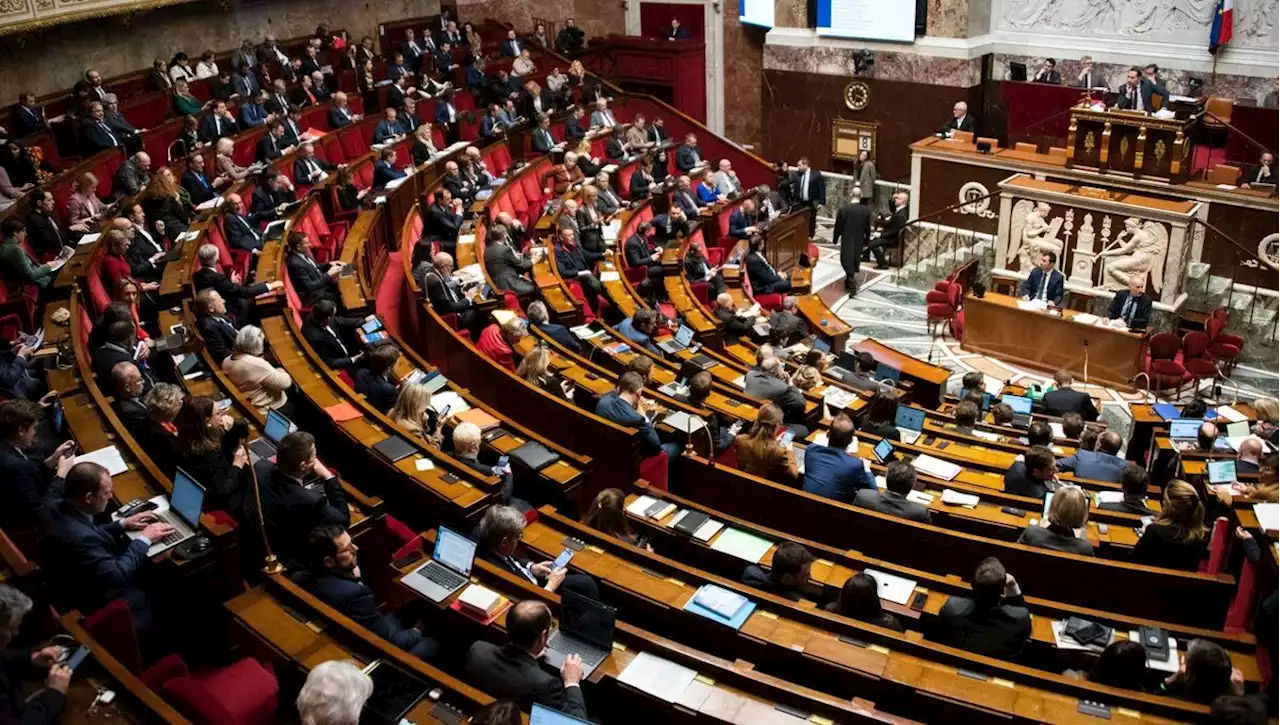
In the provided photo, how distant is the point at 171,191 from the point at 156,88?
3865 millimetres

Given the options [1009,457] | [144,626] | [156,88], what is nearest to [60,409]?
[144,626]

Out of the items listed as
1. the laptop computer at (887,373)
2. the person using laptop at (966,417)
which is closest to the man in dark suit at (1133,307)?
the laptop computer at (887,373)

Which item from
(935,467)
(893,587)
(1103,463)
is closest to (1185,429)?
(1103,463)

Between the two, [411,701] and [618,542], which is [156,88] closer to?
[618,542]

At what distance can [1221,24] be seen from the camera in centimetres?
1248

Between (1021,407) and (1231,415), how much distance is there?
56.7 inches

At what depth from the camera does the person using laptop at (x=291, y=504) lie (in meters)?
4.66

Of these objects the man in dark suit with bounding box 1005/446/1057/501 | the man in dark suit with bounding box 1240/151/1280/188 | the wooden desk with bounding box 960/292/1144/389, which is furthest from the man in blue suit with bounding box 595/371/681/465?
the man in dark suit with bounding box 1240/151/1280/188

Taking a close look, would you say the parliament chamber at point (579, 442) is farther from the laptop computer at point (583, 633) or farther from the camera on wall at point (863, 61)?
the camera on wall at point (863, 61)

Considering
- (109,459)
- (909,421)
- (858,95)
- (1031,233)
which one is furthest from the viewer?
(858,95)

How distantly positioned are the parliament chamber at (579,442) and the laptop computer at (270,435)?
0.03 m

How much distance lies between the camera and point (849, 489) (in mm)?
5805

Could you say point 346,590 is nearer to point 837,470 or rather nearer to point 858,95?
point 837,470

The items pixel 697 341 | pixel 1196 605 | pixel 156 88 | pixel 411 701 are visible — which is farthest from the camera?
pixel 156 88
